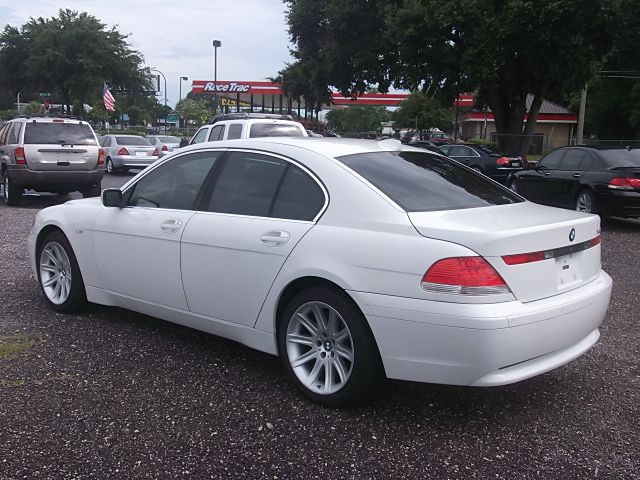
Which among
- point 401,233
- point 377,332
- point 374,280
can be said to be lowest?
point 377,332

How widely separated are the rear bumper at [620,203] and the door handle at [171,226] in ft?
28.4

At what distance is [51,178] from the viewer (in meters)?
12.9

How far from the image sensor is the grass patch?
462cm

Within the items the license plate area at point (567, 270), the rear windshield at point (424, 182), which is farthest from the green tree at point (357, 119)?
the license plate area at point (567, 270)

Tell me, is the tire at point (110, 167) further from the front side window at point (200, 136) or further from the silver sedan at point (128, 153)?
the front side window at point (200, 136)

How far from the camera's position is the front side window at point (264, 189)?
4055 millimetres

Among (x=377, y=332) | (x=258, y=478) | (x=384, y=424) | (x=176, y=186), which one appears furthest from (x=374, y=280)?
(x=176, y=186)

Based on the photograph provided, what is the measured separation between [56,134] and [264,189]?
10257mm

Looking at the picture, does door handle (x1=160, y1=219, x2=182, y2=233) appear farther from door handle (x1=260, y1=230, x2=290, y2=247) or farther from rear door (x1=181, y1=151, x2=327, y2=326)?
door handle (x1=260, y1=230, x2=290, y2=247)

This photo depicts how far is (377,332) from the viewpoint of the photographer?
3.52 m

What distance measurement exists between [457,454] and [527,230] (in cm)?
124

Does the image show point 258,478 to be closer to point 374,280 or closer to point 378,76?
point 374,280

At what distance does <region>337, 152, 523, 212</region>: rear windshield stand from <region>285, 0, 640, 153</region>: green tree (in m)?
18.9

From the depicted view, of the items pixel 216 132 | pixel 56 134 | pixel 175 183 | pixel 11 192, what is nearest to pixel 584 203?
pixel 216 132
